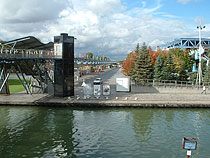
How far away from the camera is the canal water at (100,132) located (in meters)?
13.3

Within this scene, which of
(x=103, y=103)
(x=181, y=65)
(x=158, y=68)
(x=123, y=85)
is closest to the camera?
(x=103, y=103)

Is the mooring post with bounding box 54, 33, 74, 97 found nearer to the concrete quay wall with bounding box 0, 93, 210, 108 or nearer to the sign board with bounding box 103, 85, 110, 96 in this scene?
the concrete quay wall with bounding box 0, 93, 210, 108

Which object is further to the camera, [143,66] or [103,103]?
[143,66]

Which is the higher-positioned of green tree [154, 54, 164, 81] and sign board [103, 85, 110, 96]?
green tree [154, 54, 164, 81]

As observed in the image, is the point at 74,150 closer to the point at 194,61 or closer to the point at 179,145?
the point at 179,145

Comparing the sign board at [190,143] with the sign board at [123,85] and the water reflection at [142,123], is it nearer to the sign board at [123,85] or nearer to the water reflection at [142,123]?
the water reflection at [142,123]

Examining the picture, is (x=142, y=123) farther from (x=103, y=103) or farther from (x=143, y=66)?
(x=143, y=66)

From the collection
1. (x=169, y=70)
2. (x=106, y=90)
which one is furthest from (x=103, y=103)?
(x=169, y=70)

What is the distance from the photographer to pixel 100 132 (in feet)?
54.7

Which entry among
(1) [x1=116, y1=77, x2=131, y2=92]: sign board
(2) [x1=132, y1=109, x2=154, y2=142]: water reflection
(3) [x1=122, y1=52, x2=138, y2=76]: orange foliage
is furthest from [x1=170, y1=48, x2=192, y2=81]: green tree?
(2) [x1=132, y1=109, x2=154, y2=142]: water reflection

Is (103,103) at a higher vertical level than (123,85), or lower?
lower

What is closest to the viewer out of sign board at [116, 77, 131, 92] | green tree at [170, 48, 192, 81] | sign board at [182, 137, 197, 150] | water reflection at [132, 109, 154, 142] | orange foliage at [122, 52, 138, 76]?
sign board at [182, 137, 197, 150]

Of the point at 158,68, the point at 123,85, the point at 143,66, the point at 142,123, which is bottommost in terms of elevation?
the point at 142,123

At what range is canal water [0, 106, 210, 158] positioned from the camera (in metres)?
13.3
